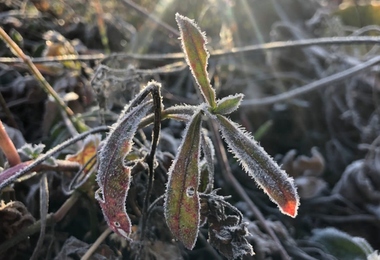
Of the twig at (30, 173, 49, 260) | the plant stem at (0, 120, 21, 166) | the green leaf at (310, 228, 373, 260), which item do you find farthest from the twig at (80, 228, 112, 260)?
the green leaf at (310, 228, 373, 260)

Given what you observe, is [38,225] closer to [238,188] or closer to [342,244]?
[238,188]

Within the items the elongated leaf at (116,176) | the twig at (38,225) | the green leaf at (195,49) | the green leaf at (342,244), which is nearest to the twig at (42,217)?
the twig at (38,225)

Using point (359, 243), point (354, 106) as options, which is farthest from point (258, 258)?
point (354, 106)

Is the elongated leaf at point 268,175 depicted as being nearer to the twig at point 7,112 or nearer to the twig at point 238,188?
the twig at point 238,188

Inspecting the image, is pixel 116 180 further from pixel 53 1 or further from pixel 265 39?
pixel 265 39

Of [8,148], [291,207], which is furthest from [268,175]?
[8,148]
